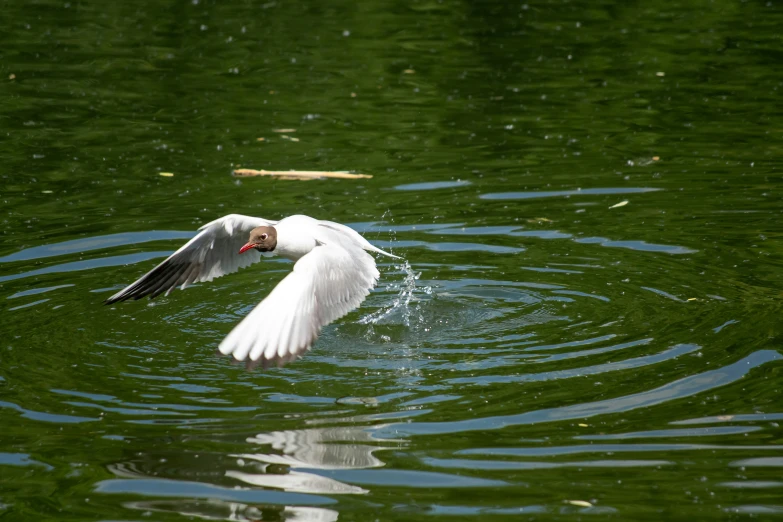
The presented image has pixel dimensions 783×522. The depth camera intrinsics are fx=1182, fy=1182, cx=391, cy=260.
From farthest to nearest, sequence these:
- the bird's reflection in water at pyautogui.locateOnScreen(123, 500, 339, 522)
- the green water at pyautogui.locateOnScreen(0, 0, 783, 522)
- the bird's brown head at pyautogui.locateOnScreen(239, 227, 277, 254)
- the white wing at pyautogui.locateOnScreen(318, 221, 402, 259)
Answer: the white wing at pyautogui.locateOnScreen(318, 221, 402, 259) → the bird's brown head at pyautogui.locateOnScreen(239, 227, 277, 254) → the green water at pyautogui.locateOnScreen(0, 0, 783, 522) → the bird's reflection in water at pyautogui.locateOnScreen(123, 500, 339, 522)

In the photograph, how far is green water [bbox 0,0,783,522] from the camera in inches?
227

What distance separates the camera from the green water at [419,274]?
5.76 meters

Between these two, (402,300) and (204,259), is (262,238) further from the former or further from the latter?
(402,300)

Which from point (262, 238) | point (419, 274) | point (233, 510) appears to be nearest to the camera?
point (233, 510)

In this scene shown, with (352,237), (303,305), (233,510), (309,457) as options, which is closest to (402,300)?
(352,237)

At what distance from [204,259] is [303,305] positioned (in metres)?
2.00

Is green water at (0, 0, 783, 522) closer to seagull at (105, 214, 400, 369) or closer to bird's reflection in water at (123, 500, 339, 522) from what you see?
bird's reflection in water at (123, 500, 339, 522)

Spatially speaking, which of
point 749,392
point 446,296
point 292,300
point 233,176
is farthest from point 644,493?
point 233,176

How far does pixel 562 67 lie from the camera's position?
53.7 ft

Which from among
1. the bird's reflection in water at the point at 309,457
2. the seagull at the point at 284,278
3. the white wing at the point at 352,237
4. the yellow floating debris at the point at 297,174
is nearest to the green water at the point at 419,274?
the bird's reflection in water at the point at 309,457

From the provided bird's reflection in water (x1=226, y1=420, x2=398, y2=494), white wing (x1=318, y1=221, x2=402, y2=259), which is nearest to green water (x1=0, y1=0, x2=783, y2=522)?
bird's reflection in water (x1=226, y1=420, x2=398, y2=494)

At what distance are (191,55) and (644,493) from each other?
13.4 m

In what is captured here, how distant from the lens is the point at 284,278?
7203 mm

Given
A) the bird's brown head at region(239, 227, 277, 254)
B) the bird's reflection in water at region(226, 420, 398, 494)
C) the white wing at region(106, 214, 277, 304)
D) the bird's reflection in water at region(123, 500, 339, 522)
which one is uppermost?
the bird's brown head at region(239, 227, 277, 254)
